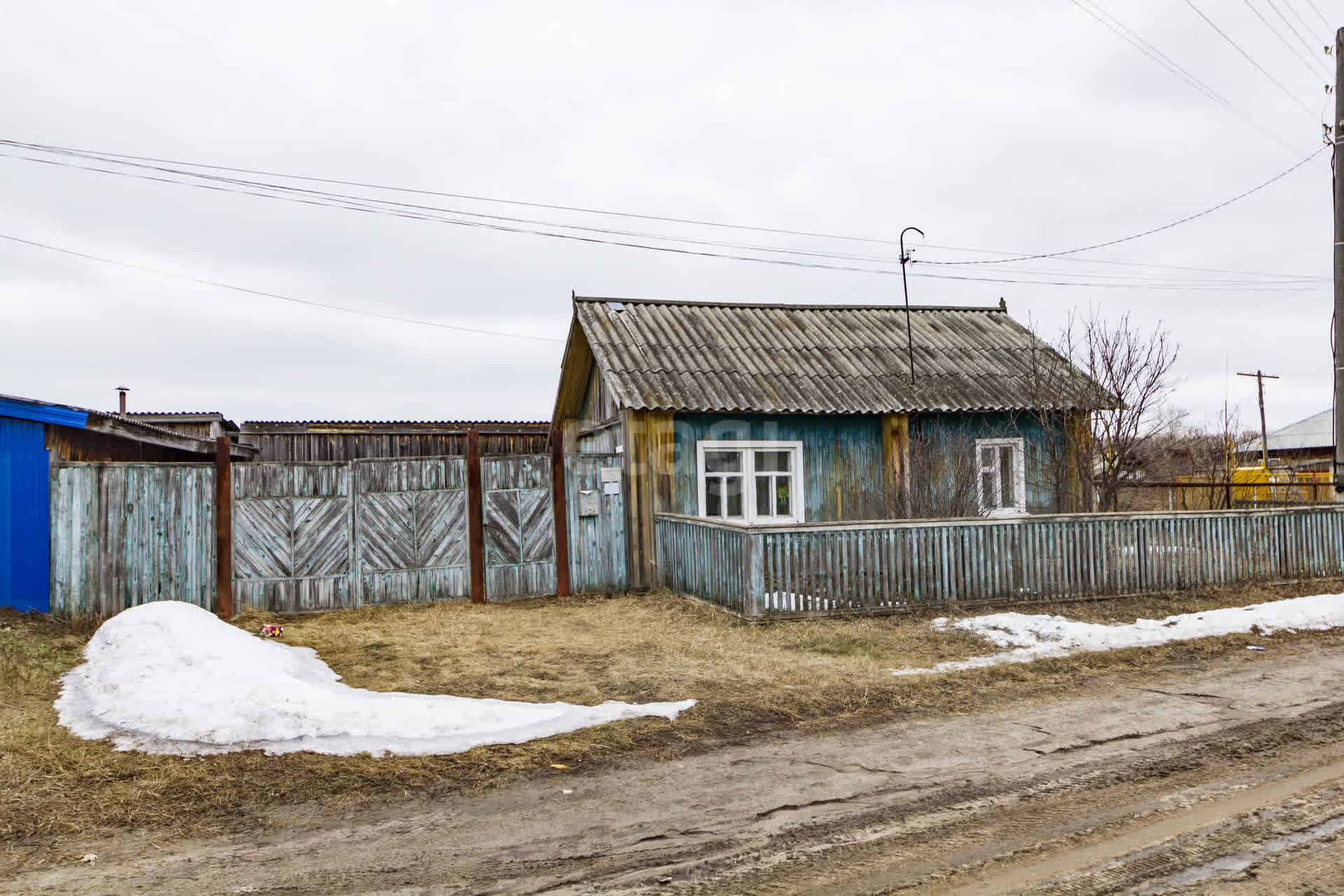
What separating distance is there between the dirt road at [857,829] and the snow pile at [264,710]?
3.62ft

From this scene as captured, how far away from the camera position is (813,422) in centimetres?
1519

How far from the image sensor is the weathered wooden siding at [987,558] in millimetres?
10852

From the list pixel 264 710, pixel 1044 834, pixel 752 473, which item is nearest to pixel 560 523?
pixel 752 473

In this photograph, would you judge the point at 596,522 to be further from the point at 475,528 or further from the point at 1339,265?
the point at 1339,265

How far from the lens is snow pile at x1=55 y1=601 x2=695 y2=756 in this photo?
6094 mm

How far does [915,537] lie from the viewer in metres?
11.3

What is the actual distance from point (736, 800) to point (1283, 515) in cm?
1155

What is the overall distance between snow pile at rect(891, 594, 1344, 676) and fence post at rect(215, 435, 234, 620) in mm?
8730

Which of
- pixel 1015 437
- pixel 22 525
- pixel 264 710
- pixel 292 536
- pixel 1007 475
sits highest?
pixel 1015 437

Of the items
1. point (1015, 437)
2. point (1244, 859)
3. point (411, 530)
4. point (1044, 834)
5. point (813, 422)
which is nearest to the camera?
point (1244, 859)

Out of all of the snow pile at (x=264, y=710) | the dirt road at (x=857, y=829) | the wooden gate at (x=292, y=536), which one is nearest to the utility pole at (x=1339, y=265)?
the dirt road at (x=857, y=829)

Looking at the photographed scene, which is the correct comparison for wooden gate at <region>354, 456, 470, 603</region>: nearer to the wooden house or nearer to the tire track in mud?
the wooden house

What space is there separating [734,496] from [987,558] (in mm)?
4480

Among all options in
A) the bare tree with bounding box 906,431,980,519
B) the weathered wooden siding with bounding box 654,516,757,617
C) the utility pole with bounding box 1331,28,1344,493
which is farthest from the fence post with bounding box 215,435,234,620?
the utility pole with bounding box 1331,28,1344,493
